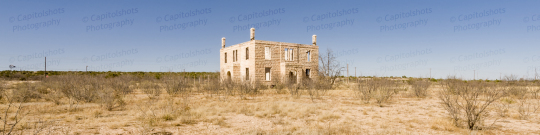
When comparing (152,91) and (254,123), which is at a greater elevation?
(152,91)

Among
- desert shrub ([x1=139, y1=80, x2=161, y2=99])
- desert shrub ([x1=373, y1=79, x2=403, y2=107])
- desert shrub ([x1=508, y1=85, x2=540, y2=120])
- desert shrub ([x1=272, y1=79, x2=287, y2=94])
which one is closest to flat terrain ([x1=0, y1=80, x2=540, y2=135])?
desert shrub ([x1=508, y1=85, x2=540, y2=120])

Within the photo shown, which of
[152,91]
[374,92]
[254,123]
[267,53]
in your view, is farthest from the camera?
[267,53]

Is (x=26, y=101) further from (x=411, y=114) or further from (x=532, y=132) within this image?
(x=532, y=132)

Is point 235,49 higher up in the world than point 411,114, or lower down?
higher up

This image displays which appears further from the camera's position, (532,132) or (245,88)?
(245,88)

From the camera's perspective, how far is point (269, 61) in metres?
24.6

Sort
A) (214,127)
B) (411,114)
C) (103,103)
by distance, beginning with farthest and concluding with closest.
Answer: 1. (103,103)
2. (411,114)
3. (214,127)

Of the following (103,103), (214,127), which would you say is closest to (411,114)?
(214,127)

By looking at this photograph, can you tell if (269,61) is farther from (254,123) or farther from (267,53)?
(254,123)

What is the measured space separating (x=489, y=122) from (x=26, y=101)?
61.4 feet

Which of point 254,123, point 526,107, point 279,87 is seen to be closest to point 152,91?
point 279,87

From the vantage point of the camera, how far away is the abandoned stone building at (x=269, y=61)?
78.2 ft

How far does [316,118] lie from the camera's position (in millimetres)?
8914

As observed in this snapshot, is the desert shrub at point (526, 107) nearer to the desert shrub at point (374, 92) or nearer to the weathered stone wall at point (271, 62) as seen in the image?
the desert shrub at point (374, 92)
